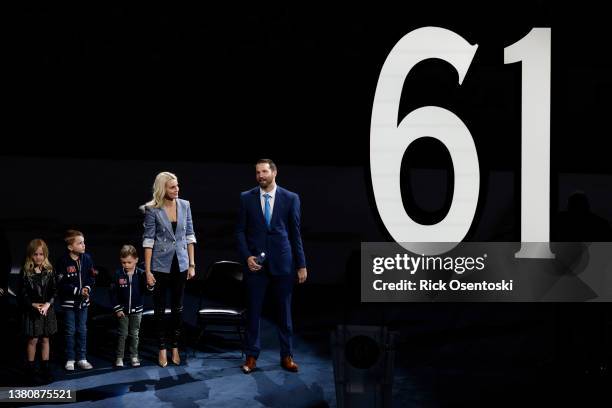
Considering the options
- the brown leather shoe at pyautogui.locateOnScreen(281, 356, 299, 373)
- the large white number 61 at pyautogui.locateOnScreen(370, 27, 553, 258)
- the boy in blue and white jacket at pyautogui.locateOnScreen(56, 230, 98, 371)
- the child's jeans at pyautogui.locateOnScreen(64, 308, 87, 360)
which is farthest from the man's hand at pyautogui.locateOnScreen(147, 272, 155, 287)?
the large white number 61 at pyautogui.locateOnScreen(370, 27, 553, 258)

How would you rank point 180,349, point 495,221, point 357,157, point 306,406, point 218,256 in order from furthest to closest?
point 357,157, point 495,221, point 218,256, point 180,349, point 306,406

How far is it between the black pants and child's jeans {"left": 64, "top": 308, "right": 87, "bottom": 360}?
0.54m

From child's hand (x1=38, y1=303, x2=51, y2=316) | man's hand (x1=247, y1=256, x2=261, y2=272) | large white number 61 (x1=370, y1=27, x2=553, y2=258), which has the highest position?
large white number 61 (x1=370, y1=27, x2=553, y2=258)

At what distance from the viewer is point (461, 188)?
10523 mm

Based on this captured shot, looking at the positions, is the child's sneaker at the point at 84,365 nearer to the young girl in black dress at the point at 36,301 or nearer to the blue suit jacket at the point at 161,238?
the young girl in black dress at the point at 36,301

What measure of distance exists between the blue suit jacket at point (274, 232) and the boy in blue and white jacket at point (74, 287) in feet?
3.73

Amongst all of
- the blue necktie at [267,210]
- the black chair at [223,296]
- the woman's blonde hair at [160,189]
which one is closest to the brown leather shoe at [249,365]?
the black chair at [223,296]

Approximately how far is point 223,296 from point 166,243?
1722mm

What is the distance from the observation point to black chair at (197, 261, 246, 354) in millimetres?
5648

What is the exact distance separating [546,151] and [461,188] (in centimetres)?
325

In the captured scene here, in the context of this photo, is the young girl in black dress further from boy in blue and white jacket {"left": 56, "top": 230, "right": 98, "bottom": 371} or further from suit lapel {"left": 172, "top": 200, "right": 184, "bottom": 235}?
suit lapel {"left": 172, "top": 200, "right": 184, "bottom": 235}

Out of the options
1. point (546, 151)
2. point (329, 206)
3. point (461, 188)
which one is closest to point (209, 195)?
point (329, 206)

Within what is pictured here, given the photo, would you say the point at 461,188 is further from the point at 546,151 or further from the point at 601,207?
the point at 546,151

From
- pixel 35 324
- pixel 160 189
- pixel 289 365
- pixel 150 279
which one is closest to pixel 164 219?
pixel 160 189
